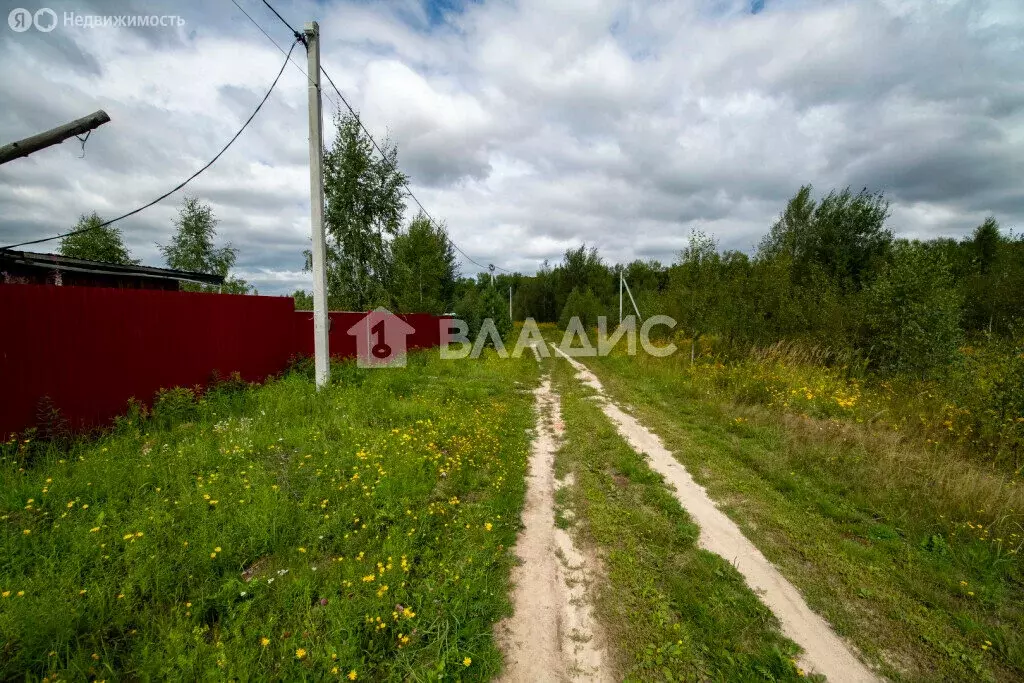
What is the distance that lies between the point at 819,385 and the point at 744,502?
5990 mm

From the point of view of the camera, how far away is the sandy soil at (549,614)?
90.0 inches

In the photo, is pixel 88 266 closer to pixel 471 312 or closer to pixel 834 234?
pixel 471 312

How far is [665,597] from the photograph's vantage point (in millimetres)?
2836

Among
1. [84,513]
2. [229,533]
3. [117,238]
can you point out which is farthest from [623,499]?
[117,238]

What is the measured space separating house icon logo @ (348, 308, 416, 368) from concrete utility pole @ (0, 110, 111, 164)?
→ 24.9 ft

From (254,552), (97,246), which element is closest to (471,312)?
(254,552)

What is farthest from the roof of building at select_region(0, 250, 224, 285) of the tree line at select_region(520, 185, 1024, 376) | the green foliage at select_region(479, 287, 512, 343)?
the tree line at select_region(520, 185, 1024, 376)

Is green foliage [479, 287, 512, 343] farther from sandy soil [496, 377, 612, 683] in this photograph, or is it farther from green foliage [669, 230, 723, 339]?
sandy soil [496, 377, 612, 683]

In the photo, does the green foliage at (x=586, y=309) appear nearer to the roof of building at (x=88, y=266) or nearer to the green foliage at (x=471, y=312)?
the green foliage at (x=471, y=312)

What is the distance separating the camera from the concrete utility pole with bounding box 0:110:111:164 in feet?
13.6

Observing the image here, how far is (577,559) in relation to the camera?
3.29m

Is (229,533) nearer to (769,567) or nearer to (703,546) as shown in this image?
(703,546)

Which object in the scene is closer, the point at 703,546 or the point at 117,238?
the point at 703,546

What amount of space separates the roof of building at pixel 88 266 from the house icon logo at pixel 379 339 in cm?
614
